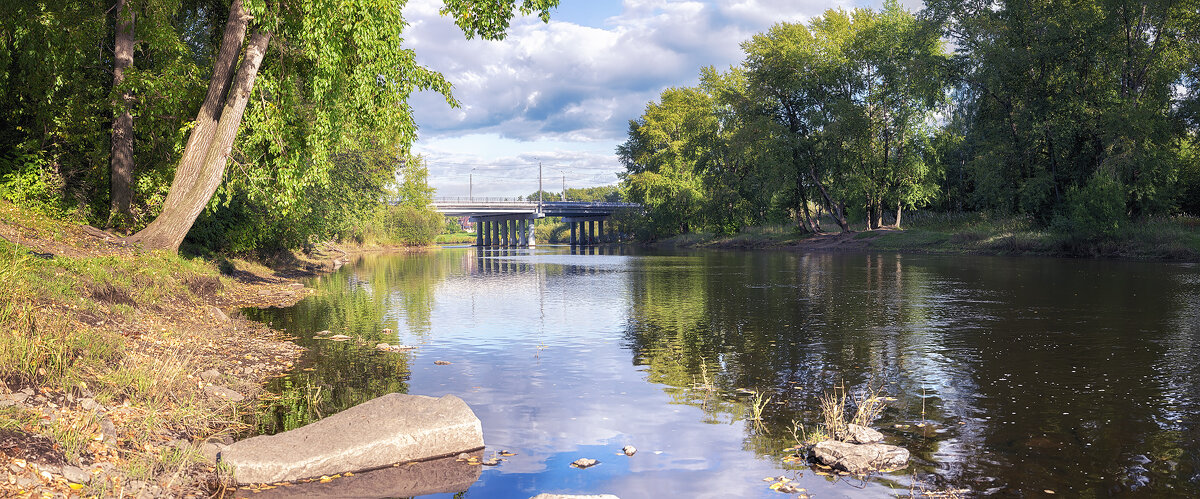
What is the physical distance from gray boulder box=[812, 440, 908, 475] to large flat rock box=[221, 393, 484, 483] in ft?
12.1

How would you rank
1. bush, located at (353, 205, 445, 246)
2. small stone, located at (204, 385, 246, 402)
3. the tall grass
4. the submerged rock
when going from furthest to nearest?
1. bush, located at (353, 205, 445, 246)
2. the submerged rock
3. small stone, located at (204, 385, 246, 402)
4. the tall grass

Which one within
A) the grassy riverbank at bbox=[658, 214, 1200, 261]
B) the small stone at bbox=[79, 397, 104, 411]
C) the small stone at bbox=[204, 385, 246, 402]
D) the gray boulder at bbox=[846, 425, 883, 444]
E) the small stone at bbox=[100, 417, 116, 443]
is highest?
the grassy riverbank at bbox=[658, 214, 1200, 261]

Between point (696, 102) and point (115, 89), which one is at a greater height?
point (696, 102)

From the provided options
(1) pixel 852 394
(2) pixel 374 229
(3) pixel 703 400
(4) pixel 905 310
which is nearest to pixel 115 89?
(3) pixel 703 400

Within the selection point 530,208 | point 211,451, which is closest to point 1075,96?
point 211,451

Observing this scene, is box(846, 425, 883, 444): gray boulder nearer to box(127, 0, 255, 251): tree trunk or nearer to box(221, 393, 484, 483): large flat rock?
box(221, 393, 484, 483): large flat rock

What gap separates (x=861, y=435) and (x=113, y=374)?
8471 millimetres

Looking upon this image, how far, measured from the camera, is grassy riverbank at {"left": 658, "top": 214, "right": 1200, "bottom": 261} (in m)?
39.2

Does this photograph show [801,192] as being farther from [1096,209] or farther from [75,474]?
[75,474]

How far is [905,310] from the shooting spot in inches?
806

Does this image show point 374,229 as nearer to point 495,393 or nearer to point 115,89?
point 115,89

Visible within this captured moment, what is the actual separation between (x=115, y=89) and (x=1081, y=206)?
140 feet

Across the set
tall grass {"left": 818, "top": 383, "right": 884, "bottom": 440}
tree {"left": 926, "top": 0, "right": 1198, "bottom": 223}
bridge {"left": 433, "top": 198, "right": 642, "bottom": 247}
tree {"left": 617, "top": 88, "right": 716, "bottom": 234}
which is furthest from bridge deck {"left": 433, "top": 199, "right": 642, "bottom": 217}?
tall grass {"left": 818, "top": 383, "right": 884, "bottom": 440}

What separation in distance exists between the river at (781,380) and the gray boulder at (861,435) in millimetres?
275
